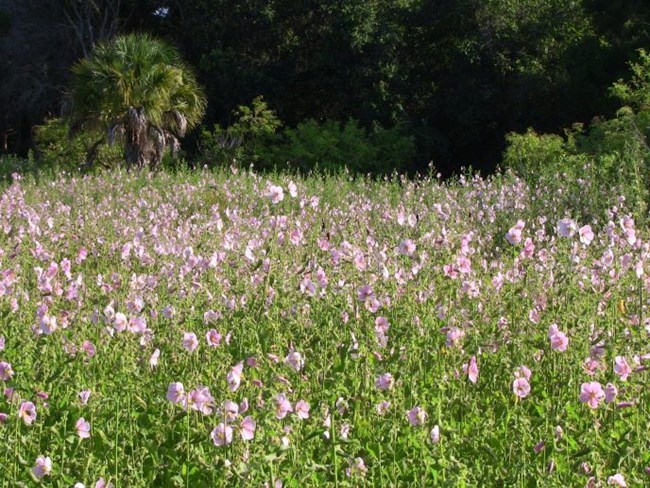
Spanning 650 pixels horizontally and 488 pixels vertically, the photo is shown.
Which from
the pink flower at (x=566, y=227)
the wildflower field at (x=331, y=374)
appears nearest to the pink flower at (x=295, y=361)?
the wildflower field at (x=331, y=374)

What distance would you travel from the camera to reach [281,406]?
7.97 feet

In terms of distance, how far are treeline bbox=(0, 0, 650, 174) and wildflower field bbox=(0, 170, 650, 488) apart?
17.1m

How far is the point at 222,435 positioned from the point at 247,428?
62mm

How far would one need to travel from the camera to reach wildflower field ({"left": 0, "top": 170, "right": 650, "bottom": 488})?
2561mm

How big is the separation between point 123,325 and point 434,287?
1.74m

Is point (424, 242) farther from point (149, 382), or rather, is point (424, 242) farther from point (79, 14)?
point (79, 14)

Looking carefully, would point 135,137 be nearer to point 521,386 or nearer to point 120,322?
point 120,322

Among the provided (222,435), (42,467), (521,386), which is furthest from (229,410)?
(521,386)

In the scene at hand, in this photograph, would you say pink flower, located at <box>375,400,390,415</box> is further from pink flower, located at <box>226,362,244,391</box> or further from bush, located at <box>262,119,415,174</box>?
bush, located at <box>262,119,415,174</box>

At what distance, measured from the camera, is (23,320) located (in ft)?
13.0

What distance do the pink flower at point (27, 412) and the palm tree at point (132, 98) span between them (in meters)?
16.0

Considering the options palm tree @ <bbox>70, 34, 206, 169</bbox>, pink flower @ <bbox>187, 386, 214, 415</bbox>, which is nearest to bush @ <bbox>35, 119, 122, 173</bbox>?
palm tree @ <bbox>70, 34, 206, 169</bbox>

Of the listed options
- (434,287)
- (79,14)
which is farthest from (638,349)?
(79,14)

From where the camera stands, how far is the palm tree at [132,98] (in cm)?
1894
